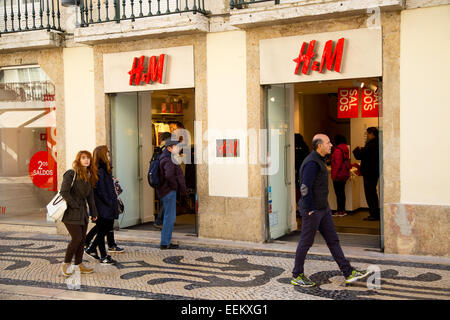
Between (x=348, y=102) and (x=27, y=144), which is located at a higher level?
(x=348, y=102)

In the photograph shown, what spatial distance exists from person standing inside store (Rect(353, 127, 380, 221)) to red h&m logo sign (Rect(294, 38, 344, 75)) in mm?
3412

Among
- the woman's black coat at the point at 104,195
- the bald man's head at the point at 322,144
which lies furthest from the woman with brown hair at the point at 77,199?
the bald man's head at the point at 322,144

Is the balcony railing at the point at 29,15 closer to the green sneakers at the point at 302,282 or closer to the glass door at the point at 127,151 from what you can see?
the glass door at the point at 127,151

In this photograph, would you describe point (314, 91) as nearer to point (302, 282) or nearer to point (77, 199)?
point (302, 282)

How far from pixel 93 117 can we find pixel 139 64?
4.94 feet

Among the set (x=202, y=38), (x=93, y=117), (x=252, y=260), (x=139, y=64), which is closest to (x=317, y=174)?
(x=252, y=260)

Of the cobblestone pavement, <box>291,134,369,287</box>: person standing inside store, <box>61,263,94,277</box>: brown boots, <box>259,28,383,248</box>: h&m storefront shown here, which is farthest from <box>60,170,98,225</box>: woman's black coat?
<box>259,28,383,248</box>: h&m storefront

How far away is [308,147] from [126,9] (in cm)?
521

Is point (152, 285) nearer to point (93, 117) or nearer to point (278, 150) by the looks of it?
point (278, 150)

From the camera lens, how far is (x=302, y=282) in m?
7.00

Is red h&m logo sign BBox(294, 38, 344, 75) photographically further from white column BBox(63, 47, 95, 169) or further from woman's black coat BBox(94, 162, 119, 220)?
white column BBox(63, 47, 95, 169)

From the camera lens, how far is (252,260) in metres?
8.71

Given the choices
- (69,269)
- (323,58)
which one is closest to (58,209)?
(69,269)

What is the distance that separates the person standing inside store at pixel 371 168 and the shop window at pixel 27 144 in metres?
6.62
